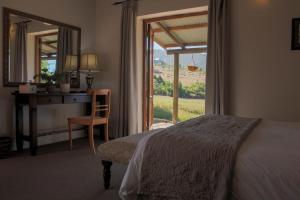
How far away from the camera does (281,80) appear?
3.45 metres

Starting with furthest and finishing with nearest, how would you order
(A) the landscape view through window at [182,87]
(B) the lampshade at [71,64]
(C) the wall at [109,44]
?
(A) the landscape view through window at [182,87], (C) the wall at [109,44], (B) the lampshade at [71,64]

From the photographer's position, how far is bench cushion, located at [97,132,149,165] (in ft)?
6.90

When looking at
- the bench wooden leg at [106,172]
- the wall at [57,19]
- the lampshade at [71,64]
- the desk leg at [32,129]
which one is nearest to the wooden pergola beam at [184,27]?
the wall at [57,19]

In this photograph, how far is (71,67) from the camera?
4.49 m

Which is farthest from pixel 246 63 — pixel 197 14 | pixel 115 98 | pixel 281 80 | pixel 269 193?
pixel 269 193

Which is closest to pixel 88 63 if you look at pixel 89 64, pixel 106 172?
pixel 89 64

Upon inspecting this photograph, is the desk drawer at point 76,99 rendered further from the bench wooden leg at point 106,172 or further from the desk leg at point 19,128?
the bench wooden leg at point 106,172

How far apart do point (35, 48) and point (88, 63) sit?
0.87m

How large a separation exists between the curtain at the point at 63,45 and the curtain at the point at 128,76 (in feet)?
2.94

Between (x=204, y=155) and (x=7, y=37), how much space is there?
3312 millimetres

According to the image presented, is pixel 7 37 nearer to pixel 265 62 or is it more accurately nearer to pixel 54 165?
pixel 54 165

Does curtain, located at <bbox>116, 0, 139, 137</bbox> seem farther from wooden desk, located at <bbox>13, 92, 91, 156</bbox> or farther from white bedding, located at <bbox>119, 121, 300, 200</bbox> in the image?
white bedding, located at <bbox>119, 121, 300, 200</bbox>

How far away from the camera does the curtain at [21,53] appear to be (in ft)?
12.3

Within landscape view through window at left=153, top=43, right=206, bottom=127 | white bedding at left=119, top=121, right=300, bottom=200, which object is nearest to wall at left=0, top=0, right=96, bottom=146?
landscape view through window at left=153, top=43, right=206, bottom=127
